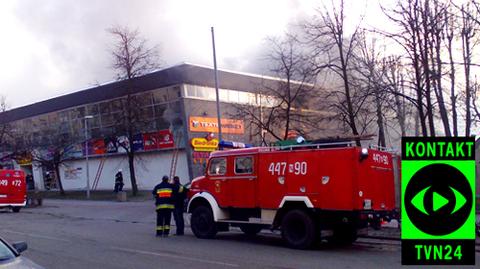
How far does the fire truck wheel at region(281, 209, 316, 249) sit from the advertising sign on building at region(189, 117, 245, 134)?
26.4 metres

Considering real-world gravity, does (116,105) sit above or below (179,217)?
above

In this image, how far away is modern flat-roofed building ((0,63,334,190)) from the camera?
130ft

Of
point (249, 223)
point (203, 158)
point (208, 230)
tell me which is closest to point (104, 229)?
point (208, 230)

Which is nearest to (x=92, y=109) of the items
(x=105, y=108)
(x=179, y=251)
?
(x=105, y=108)

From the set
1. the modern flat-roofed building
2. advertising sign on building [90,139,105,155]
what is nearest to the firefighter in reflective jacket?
the modern flat-roofed building

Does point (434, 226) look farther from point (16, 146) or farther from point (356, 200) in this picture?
point (16, 146)

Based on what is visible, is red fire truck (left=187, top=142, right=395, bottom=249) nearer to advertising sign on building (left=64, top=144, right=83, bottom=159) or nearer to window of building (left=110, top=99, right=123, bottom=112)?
window of building (left=110, top=99, right=123, bottom=112)

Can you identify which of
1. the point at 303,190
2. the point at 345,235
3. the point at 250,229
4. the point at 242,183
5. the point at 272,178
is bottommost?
the point at 250,229

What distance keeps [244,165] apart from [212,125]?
87.6 ft

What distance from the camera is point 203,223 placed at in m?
15.8

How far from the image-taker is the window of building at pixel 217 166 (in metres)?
15.5

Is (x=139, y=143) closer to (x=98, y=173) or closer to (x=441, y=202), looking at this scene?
(x=98, y=173)

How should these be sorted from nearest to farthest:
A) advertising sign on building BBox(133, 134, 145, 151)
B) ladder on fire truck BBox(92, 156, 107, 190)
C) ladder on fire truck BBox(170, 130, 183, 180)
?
ladder on fire truck BBox(170, 130, 183, 180) → advertising sign on building BBox(133, 134, 145, 151) → ladder on fire truck BBox(92, 156, 107, 190)

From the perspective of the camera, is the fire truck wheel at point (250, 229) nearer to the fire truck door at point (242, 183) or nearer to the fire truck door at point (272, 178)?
the fire truck door at point (242, 183)
